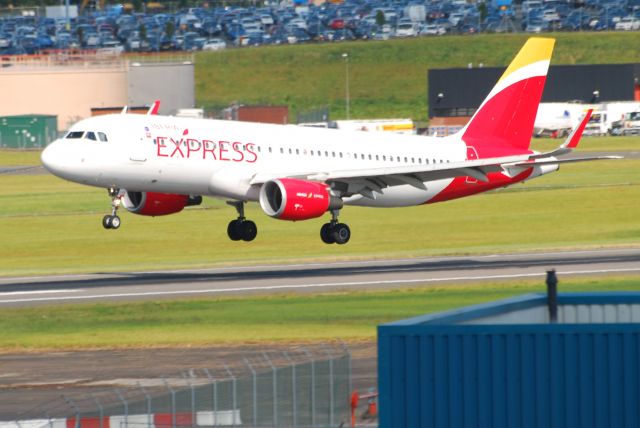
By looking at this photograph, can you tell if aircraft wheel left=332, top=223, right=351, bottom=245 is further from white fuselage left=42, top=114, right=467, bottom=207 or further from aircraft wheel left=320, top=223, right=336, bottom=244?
white fuselage left=42, top=114, right=467, bottom=207

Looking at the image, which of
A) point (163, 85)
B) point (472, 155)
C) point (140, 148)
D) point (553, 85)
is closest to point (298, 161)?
point (140, 148)

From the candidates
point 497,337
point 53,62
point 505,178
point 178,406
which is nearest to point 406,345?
point 497,337

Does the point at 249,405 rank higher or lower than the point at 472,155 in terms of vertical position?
lower

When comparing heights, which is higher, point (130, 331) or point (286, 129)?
point (286, 129)

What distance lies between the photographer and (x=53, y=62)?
18525 centimetres

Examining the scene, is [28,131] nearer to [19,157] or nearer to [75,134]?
[19,157]

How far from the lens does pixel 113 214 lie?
63375 millimetres

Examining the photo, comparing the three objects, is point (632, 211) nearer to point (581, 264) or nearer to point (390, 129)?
point (581, 264)

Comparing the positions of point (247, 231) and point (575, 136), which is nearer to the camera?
point (575, 136)

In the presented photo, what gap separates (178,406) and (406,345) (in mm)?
9532

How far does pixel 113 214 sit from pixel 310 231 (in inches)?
1070

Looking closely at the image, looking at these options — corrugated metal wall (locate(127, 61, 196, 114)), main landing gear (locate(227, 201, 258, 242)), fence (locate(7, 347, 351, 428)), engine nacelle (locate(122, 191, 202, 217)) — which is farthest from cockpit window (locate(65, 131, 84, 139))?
corrugated metal wall (locate(127, 61, 196, 114))

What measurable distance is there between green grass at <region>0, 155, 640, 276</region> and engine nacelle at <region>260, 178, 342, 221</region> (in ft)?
33.8

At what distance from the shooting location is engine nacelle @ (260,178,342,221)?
64062 mm
